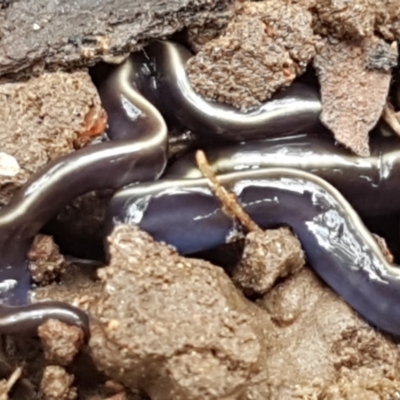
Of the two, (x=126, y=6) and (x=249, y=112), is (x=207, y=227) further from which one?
(x=126, y=6)

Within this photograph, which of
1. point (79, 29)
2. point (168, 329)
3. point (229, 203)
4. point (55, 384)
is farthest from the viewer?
point (79, 29)

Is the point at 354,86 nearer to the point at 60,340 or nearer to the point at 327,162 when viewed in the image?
the point at 327,162

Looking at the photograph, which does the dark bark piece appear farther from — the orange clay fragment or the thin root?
the thin root

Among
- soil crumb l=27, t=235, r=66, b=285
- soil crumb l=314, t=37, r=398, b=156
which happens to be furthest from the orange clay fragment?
soil crumb l=314, t=37, r=398, b=156

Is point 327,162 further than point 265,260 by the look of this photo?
Yes

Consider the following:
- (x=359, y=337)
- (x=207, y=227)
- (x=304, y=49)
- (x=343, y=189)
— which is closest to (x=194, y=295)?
(x=207, y=227)

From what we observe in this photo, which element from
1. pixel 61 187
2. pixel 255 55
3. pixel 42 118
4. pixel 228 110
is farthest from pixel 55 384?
pixel 255 55

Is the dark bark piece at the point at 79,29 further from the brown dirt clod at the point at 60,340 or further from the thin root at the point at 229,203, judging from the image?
the brown dirt clod at the point at 60,340
